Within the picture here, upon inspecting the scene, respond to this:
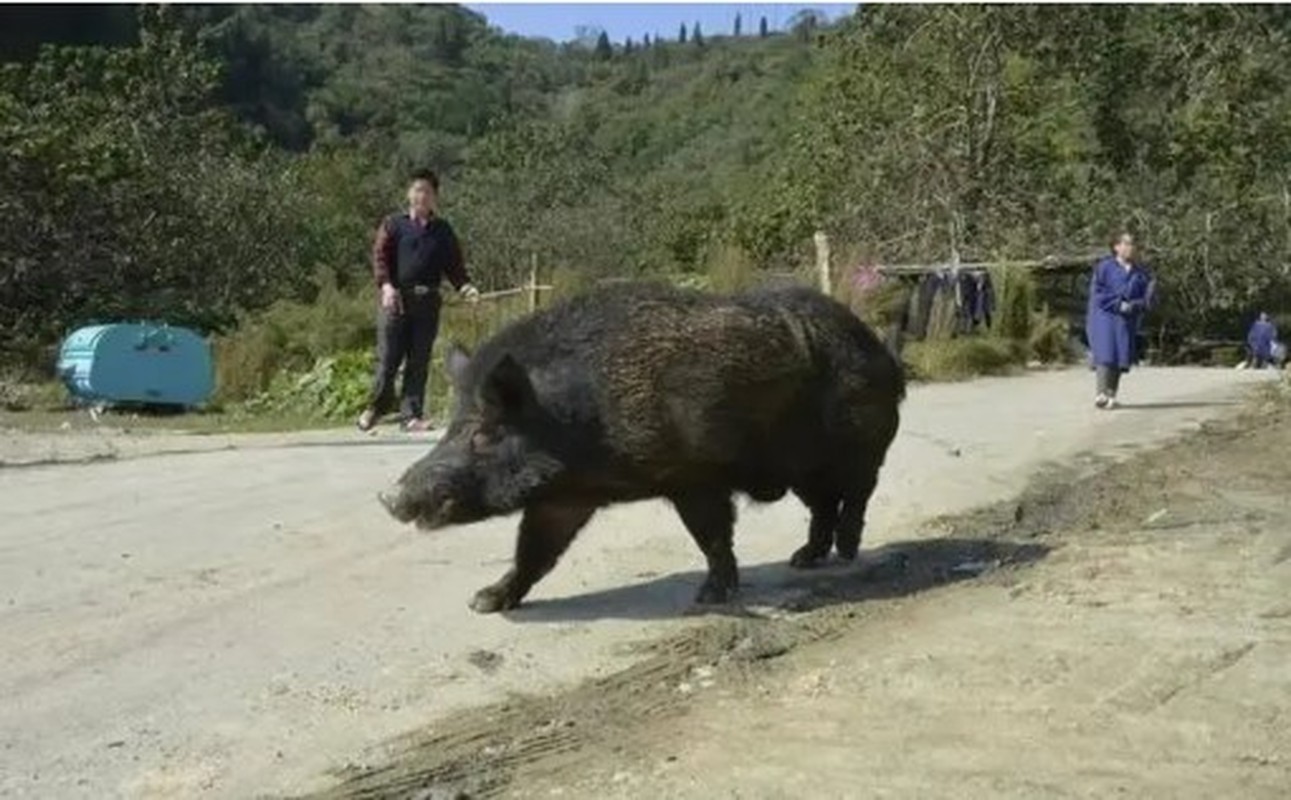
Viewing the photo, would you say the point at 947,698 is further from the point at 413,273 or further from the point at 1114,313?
the point at 1114,313

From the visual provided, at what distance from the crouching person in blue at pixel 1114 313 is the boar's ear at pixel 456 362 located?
994 cm

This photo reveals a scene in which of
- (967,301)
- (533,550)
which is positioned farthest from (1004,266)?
(533,550)

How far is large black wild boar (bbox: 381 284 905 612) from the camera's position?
6.41m

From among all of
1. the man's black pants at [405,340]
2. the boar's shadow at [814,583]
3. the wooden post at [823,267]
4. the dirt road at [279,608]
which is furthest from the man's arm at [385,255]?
the wooden post at [823,267]

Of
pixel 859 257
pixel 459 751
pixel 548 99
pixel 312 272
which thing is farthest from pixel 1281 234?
pixel 548 99

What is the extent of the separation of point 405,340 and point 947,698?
243 inches

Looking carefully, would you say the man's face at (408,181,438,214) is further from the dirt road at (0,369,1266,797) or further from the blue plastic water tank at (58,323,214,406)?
the blue plastic water tank at (58,323,214,406)

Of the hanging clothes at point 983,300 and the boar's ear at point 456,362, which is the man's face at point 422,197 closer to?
the boar's ear at point 456,362

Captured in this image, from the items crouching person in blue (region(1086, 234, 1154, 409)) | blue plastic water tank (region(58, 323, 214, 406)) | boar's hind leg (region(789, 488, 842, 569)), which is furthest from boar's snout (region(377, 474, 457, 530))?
blue plastic water tank (region(58, 323, 214, 406))

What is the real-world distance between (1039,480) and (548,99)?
4097 inches

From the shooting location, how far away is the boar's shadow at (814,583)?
6602 mm

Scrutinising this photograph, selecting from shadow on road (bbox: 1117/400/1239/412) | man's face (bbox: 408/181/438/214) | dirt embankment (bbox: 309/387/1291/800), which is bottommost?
shadow on road (bbox: 1117/400/1239/412)

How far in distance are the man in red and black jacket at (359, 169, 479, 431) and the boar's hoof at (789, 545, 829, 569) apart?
11.8ft

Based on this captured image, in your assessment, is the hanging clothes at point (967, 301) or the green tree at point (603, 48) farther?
the green tree at point (603, 48)
